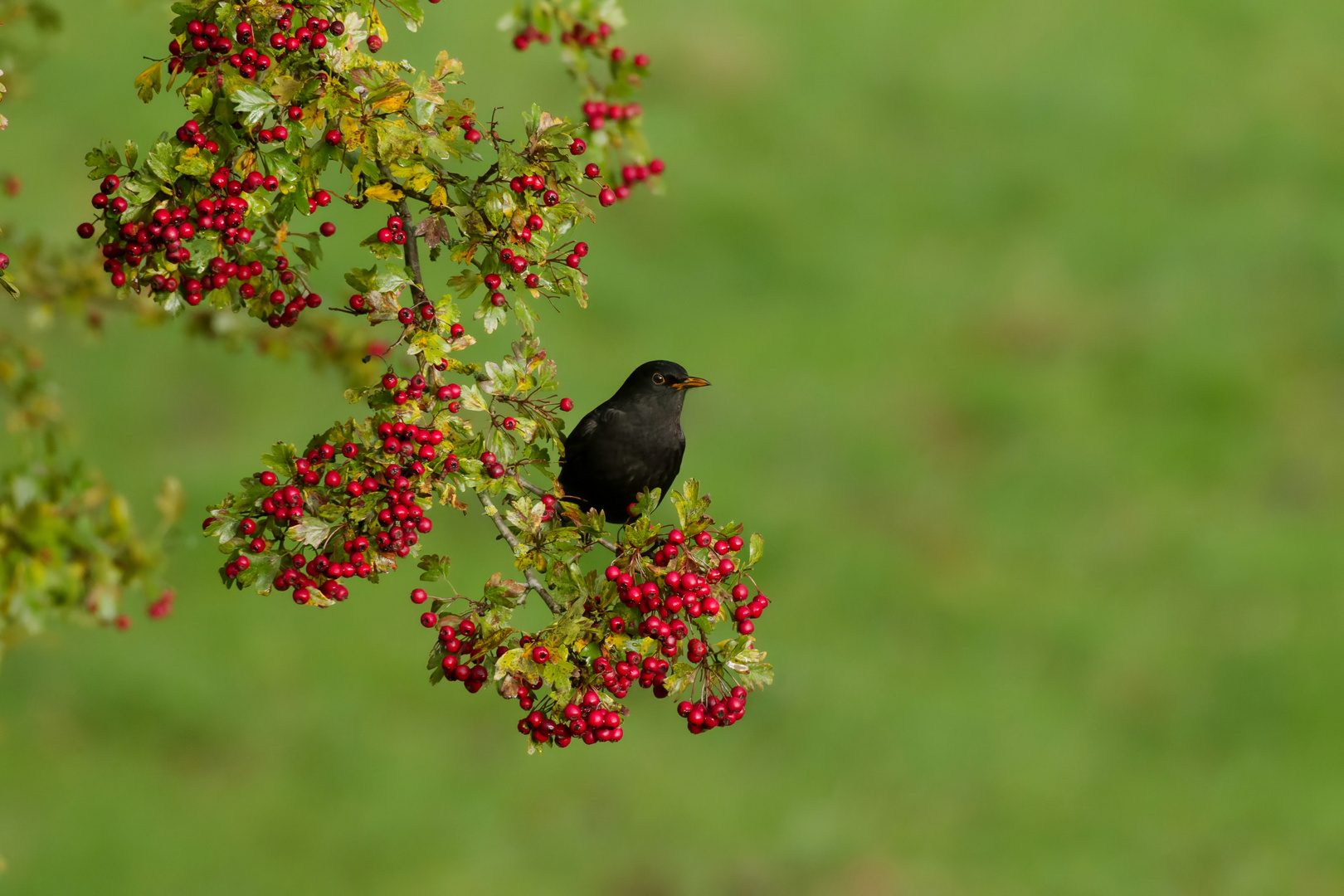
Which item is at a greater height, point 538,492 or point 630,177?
point 630,177

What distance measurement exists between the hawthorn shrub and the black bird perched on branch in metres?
1.66

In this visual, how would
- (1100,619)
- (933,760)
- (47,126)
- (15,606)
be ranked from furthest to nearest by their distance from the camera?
(47,126), (1100,619), (933,760), (15,606)

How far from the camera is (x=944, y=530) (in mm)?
13711

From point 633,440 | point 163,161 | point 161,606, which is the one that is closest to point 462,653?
point 161,606

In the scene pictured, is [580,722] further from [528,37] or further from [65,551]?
[528,37]

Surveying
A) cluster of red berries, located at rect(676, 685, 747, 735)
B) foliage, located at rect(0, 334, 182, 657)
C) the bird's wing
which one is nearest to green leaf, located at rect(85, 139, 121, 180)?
foliage, located at rect(0, 334, 182, 657)

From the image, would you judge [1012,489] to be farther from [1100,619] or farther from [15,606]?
[15,606]

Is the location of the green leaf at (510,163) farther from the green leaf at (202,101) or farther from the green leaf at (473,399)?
the green leaf at (202,101)

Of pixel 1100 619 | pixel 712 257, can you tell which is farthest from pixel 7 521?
pixel 712 257

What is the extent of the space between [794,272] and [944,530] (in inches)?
133

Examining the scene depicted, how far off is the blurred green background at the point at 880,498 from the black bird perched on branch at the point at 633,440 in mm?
5819

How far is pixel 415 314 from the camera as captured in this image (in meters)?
4.07

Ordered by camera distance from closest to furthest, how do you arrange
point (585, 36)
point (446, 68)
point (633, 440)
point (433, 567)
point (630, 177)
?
1. point (585, 36)
2. point (630, 177)
3. point (446, 68)
4. point (433, 567)
5. point (633, 440)

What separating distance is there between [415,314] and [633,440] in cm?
193
